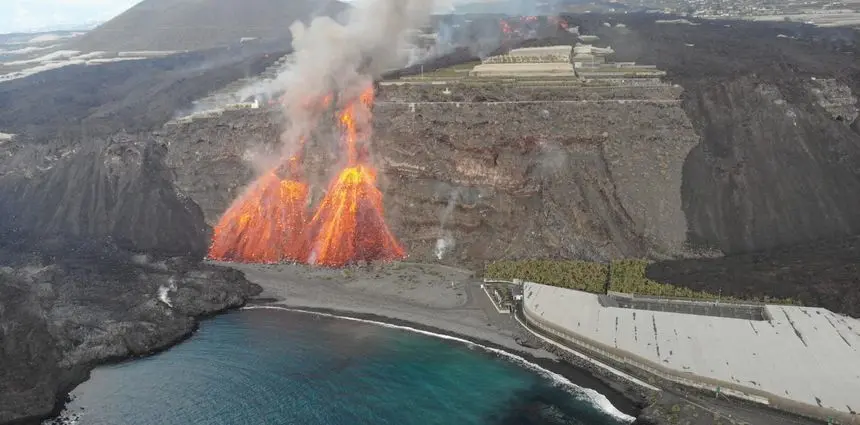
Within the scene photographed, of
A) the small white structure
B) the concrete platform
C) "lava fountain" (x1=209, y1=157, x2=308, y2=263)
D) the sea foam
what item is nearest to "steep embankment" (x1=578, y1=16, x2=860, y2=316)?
the concrete platform

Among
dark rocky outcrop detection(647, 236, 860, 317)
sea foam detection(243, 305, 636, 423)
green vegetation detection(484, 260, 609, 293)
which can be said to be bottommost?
sea foam detection(243, 305, 636, 423)

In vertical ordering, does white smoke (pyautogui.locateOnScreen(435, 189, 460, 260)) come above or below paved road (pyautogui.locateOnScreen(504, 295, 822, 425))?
above

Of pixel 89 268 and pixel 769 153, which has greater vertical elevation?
pixel 769 153

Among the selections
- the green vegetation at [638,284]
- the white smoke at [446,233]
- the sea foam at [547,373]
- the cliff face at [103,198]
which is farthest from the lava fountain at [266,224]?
the green vegetation at [638,284]

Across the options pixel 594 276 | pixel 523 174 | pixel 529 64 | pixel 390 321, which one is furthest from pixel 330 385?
pixel 529 64

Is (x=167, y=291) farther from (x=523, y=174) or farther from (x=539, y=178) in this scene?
(x=539, y=178)

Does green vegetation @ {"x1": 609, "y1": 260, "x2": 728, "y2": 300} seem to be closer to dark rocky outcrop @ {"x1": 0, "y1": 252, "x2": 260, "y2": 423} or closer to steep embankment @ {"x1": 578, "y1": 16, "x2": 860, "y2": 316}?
steep embankment @ {"x1": 578, "y1": 16, "x2": 860, "y2": 316}

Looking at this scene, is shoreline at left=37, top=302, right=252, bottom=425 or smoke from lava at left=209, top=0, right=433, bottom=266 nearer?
shoreline at left=37, top=302, right=252, bottom=425

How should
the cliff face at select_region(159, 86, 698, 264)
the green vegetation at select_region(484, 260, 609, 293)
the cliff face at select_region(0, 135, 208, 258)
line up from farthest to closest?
the cliff face at select_region(0, 135, 208, 258) < the cliff face at select_region(159, 86, 698, 264) < the green vegetation at select_region(484, 260, 609, 293)
